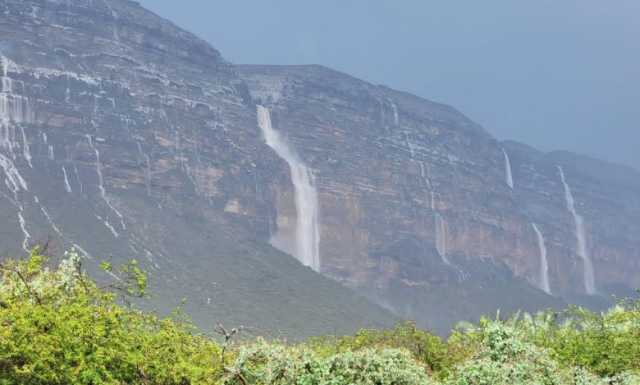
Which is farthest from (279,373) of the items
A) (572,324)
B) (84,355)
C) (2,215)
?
(2,215)

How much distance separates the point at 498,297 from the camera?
197 metres

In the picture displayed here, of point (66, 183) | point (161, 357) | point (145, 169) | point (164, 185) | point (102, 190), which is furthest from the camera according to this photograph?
point (164, 185)

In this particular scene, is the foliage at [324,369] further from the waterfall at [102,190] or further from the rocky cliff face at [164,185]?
the waterfall at [102,190]

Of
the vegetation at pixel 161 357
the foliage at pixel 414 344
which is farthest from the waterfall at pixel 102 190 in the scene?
the vegetation at pixel 161 357

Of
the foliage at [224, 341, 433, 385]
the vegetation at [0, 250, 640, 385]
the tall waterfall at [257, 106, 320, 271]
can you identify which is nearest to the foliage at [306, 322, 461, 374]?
the vegetation at [0, 250, 640, 385]

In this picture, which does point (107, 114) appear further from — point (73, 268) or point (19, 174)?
point (73, 268)

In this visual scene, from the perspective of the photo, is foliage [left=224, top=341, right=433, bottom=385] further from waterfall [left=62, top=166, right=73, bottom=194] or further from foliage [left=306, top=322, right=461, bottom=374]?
waterfall [left=62, top=166, right=73, bottom=194]

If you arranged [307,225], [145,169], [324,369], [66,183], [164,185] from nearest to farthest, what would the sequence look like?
[324,369], [66,183], [145,169], [164,185], [307,225]

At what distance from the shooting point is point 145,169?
165750mm

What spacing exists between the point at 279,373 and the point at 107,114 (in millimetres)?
155165

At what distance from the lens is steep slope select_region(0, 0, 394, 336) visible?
128125 mm

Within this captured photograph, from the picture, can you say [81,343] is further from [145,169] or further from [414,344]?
[145,169]

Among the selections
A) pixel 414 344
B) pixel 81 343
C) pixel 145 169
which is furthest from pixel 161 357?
pixel 145 169

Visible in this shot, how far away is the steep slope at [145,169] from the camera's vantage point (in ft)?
420
